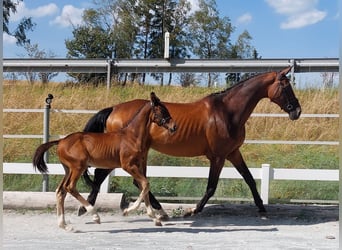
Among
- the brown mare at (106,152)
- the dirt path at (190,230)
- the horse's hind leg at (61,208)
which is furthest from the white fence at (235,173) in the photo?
the horse's hind leg at (61,208)

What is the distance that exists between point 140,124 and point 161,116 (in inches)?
11.7

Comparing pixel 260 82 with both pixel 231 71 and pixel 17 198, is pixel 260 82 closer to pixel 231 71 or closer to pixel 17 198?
pixel 17 198

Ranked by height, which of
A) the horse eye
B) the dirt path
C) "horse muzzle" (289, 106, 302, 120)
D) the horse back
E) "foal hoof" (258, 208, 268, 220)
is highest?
the horse eye

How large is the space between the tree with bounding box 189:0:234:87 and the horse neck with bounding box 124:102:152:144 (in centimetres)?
2580

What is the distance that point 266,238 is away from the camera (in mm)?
5746

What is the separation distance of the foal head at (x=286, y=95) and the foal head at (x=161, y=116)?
1.58m

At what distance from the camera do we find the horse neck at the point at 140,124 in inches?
244

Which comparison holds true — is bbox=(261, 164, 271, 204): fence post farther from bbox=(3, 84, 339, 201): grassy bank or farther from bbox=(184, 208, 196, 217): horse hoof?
bbox=(184, 208, 196, 217): horse hoof

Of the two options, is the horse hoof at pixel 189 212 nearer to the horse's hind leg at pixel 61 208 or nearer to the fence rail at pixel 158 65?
the horse's hind leg at pixel 61 208

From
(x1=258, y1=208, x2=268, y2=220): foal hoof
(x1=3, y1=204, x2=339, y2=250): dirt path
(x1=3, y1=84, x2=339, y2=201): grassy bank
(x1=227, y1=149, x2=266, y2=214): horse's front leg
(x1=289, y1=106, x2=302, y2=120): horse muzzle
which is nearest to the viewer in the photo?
(x1=3, y1=204, x2=339, y2=250): dirt path

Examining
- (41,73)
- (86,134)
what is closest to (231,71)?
(41,73)

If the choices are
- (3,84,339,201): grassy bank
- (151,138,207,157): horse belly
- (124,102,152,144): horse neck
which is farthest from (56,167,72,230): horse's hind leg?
(3,84,339,201): grassy bank

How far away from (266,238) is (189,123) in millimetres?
1888

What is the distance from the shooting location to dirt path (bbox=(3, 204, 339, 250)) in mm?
5395
